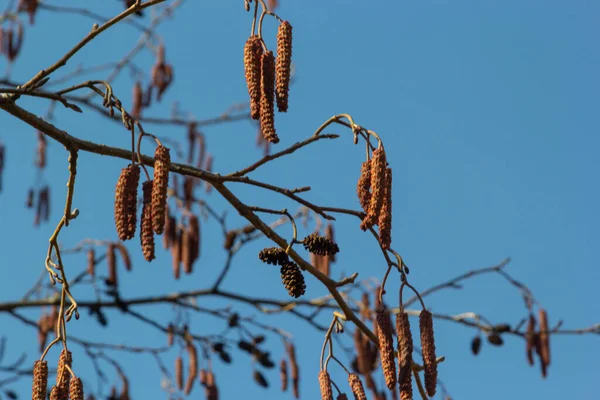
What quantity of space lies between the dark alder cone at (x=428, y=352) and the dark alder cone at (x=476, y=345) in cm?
378

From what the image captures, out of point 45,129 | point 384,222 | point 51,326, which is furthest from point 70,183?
point 51,326

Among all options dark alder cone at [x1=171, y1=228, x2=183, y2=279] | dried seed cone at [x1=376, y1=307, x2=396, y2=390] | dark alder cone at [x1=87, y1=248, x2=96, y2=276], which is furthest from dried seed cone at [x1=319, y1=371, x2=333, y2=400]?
dark alder cone at [x1=87, y1=248, x2=96, y2=276]

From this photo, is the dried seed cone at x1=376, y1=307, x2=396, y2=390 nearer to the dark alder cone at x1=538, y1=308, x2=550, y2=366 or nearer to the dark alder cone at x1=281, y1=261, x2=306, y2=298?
the dark alder cone at x1=281, y1=261, x2=306, y2=298

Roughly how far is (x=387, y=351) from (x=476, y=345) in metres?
3.95

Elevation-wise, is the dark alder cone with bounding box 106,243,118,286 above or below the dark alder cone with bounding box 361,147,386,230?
above

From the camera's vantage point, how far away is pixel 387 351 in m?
2.38

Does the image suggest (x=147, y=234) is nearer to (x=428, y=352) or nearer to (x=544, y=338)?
(x=428, y=352)

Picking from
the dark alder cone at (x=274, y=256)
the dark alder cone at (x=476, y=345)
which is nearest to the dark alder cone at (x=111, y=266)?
the dark alder cone at (x=476, y=345)

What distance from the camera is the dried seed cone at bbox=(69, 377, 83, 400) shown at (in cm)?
223

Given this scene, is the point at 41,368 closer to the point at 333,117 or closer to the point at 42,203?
the point at 333,117

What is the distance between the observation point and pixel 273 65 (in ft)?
8.11

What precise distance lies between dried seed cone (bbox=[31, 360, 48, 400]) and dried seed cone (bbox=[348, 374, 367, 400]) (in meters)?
0.75

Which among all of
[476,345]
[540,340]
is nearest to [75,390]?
[540,340]

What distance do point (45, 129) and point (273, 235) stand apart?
62cm
